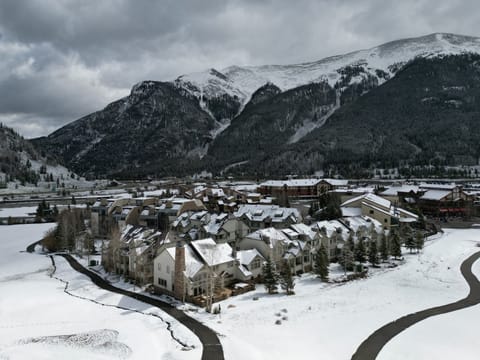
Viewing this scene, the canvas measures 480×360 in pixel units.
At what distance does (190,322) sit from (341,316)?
1324 centimetres

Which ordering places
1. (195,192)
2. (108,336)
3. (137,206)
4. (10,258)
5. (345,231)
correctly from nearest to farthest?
(108,336) → (345,231) → (10,258) → (137,206) → (195,192)

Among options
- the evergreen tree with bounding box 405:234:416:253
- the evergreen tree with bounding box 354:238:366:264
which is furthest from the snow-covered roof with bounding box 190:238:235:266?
the evergreen tree with bounding box 405:234:416:253

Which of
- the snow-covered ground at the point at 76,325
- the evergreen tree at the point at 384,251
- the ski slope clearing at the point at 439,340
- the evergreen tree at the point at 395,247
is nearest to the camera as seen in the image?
the ski slope clearing at the point at 439,340

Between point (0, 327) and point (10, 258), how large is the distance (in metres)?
35.6

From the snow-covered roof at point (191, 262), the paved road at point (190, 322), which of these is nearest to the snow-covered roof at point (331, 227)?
the snow-covered roof at point (191, 262)

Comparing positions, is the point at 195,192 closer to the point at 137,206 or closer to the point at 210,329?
the point at 137,206

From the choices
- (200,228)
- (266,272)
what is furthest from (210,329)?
(200,228)

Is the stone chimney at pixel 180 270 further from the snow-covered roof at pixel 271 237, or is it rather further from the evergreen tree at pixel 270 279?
the snow-covered roof at pixel 271 237

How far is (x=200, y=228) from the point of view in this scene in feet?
199

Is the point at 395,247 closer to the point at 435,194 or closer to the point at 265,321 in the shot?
the point at 265,321

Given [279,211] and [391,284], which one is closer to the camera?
[391,284]

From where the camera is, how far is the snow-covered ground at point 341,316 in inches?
934

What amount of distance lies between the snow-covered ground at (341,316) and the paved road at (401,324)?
1.92 ft

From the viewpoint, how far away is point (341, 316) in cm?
3000
